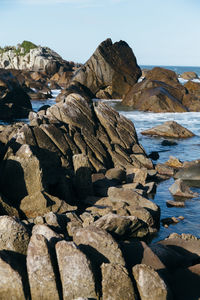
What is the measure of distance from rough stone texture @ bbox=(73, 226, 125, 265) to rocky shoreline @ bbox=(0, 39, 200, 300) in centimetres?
2

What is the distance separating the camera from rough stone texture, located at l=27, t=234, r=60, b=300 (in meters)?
9.33

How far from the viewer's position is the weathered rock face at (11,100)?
45.3 m

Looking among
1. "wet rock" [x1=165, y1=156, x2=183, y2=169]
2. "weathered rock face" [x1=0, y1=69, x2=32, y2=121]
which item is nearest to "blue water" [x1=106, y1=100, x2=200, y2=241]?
"wet rock" [x1=165, y1=156, x2=183, y2=169]

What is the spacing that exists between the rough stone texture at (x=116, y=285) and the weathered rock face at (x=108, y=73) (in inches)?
2259

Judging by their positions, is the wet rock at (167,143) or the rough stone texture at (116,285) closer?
the rough stone texture at (116,285)

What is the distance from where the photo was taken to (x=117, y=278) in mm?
9219

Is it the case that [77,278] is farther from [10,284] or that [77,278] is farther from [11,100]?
[11,100]

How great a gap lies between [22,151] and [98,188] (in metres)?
4.63

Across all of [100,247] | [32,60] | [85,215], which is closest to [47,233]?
[100,247]

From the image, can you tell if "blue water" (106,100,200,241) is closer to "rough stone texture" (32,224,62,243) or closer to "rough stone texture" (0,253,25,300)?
"rough stone texture" (32,224,62,243)

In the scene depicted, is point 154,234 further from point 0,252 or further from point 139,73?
point 139,73

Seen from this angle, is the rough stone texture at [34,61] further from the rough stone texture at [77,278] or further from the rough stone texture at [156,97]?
the rough stone texture at [77,278]

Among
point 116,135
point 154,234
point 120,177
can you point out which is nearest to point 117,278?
point 154,234

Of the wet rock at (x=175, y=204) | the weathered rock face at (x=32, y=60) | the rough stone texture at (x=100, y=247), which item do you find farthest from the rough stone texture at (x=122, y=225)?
the weathered rock face at (x=32, y=60)
